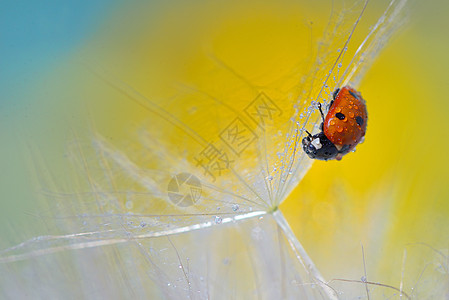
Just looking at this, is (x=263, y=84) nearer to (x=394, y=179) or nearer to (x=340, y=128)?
(x=340, y=128)

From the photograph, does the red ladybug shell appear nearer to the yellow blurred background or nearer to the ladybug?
the ladybug

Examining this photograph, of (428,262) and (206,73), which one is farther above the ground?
(206,73)

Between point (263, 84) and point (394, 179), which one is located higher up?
point (263, 84)

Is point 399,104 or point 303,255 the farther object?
point 399,104

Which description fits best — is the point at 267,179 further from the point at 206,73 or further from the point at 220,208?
the point at 206,73

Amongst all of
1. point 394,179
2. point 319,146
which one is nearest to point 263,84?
point 319,146

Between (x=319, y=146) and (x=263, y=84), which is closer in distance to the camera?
(x=319, y=146)

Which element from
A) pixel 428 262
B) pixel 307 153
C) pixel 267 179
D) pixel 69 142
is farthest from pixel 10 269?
pixel 428 262

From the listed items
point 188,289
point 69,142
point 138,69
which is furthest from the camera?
point 138,69
